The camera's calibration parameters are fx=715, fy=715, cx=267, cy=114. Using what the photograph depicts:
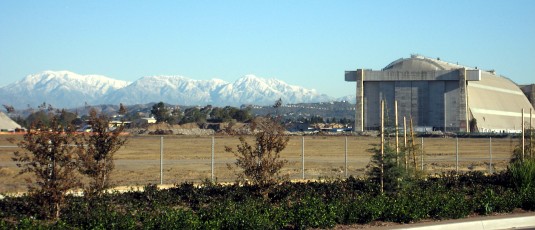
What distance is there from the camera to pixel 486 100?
137 m

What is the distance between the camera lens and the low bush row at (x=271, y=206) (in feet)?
46.1

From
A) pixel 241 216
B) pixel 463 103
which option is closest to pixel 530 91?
pixel 463 103

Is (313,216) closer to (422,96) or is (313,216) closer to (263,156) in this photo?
(263,156)

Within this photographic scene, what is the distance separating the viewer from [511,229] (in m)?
16.6

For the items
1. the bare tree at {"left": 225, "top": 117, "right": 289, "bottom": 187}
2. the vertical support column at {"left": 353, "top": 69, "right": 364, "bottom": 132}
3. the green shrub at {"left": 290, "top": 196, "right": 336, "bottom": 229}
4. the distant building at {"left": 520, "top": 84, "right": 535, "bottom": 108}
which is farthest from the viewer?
the distant building at {"left": 520, "top": 84, "right": 535, "bottom": 108}

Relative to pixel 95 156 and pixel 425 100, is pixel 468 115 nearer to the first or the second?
pixel 425 100

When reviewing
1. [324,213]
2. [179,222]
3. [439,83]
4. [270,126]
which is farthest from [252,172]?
[439,83]

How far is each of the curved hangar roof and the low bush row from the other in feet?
360

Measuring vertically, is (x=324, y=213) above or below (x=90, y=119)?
below

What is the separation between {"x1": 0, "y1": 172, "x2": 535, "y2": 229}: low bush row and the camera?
14.1 metres

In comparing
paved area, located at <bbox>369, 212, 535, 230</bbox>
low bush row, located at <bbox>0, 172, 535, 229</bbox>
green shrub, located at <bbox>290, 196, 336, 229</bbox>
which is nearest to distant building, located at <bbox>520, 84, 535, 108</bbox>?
low bush row, located at <bbox>0, 172, 535, 229</bbox>

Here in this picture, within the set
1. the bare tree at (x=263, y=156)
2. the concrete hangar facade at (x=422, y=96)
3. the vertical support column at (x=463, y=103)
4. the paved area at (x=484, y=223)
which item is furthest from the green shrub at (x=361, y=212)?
the vertical support column at (x=463, y=103)

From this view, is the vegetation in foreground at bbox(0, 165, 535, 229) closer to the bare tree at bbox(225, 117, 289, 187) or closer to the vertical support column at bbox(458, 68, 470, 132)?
the bare tree at bbox(225, 117, 289, 187)

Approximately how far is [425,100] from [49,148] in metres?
114
